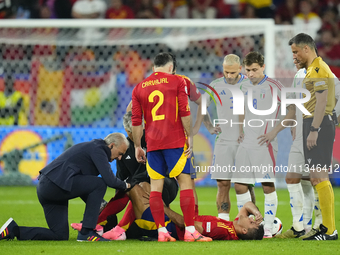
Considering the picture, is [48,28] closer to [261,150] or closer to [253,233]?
[261,150]

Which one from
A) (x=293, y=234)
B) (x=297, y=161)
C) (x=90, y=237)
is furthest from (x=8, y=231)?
(x=297, y=161)

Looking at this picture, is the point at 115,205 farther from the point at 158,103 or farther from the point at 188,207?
the point at 158,103

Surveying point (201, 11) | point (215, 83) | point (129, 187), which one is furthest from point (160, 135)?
point (201, 11)

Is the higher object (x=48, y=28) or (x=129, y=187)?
(x=48, y=28)

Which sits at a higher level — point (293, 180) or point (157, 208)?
point (293, 180)

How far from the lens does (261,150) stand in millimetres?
5414

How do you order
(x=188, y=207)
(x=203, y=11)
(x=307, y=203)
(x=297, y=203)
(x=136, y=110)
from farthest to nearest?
(x=203, y=11) → (x=307, y=203) → (x=297, y=203) → (x=136, y=110) → (x=188, y=207)

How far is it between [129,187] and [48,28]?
23.2ft

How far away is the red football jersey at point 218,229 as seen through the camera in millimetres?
4785

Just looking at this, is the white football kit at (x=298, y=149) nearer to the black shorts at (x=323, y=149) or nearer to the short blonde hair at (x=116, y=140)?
the black shorts at (x=323, y=149)

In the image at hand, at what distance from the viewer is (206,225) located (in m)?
4.82

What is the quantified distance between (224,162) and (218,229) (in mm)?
1125

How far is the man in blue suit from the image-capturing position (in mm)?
4734

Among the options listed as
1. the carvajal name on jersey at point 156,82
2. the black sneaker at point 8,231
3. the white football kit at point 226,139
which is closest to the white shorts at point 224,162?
the white football kit at point 226,139
